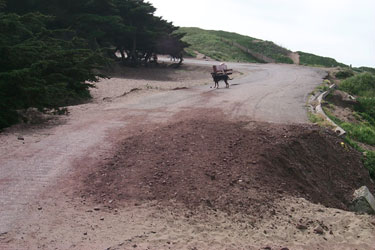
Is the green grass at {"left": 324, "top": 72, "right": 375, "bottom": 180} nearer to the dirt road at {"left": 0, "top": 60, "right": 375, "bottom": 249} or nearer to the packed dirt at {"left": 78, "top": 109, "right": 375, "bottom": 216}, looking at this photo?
the packed dirt at {"left": 78, "top": 109, "right": 375, "bottom": 216}

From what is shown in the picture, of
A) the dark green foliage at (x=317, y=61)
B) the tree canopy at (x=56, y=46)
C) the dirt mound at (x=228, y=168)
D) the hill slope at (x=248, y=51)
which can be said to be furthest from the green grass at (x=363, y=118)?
the dark green foliage at (x=317, y=61)

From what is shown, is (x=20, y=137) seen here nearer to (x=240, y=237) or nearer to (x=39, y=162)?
(x=39, y=162)

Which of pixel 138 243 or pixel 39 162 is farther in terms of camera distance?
pixel 39 162

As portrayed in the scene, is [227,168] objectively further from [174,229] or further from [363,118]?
[363,118]

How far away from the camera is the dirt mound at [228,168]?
633 cm

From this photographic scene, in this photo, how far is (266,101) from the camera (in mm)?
15133

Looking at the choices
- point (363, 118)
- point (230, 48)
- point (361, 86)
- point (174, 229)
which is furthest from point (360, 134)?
point (230, 48)

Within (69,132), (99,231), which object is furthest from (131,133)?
(99,231)

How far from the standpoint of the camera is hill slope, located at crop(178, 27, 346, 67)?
161 feet

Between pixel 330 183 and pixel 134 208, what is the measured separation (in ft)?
15.9

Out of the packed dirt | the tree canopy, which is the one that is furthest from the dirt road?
the tree canopy

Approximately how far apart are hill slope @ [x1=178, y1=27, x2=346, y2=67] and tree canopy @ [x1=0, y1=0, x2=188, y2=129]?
17.5 meters

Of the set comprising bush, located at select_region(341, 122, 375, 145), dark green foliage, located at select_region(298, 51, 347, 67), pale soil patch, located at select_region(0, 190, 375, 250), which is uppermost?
dark green foliage, located at select_region(298, 51, 347, 67)

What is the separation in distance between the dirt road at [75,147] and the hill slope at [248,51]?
1214 inches
